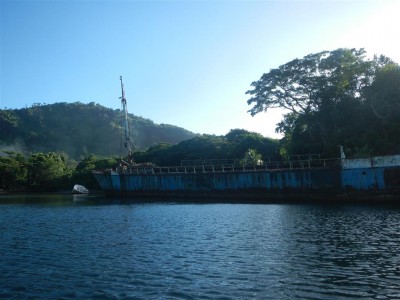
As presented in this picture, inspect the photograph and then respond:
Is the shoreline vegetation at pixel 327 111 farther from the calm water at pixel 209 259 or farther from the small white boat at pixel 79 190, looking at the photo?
the calm water at pixel 209 259

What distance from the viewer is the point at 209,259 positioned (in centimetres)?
1689

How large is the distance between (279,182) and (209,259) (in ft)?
104

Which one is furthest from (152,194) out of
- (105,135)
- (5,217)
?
(105,135)

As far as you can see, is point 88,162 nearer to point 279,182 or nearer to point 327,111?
point 279,182

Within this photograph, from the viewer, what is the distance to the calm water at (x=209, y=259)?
12758 millimetres

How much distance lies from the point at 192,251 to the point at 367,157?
96.0 feet

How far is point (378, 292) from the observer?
1202 centimetres

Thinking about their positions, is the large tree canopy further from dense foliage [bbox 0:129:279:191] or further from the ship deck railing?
dense foliage [bbox 0:129:279:191]

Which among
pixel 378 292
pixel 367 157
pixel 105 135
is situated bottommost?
pixel 378 292

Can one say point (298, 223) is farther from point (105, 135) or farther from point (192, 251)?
point (105, 135)

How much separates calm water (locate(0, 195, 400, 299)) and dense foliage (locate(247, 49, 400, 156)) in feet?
58.1

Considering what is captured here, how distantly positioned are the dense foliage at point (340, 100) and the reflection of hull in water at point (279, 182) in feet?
13.5

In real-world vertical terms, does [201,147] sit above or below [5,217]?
above

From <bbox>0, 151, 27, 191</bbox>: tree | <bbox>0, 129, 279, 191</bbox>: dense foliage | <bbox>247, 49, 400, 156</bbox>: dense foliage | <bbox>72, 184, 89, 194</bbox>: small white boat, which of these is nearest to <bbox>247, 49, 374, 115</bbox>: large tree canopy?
<bbox>247, 49, 400, 156</bbox>: dense foliage
